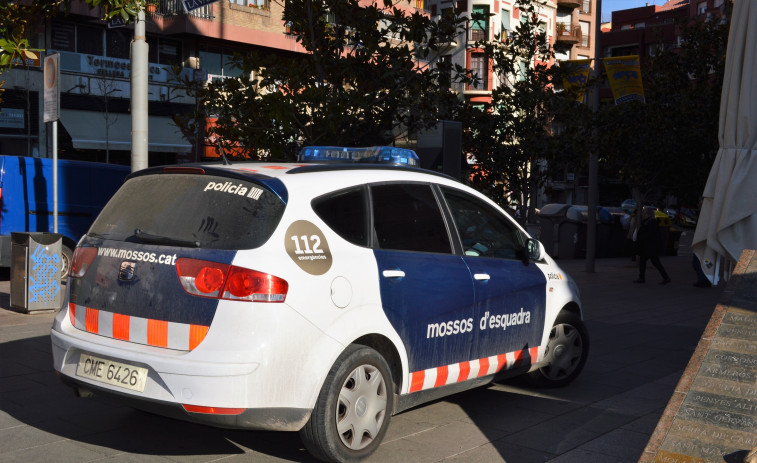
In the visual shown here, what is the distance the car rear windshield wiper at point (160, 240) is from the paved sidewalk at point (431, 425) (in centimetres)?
126

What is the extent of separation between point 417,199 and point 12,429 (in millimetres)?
2952

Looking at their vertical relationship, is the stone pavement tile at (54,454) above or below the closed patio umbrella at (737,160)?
below

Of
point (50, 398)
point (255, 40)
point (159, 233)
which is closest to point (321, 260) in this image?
point (159, 233)

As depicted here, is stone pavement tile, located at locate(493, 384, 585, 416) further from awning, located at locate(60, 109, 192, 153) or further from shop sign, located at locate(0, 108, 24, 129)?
shop sign, located at locate(0, 108, 24, 129)

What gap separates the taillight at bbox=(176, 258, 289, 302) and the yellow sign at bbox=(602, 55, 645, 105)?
16.6 metres

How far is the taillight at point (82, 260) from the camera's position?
4879 mm

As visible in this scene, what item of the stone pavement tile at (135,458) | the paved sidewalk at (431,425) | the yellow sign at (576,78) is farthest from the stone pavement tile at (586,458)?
the yellow sign at (576,78)

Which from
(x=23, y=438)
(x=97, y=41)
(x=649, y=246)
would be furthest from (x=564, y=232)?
(x=23, y=438)

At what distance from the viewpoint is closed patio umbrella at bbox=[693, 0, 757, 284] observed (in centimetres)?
642

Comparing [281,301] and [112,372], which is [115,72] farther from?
[281,301]

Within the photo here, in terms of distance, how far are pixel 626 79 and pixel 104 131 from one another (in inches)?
684

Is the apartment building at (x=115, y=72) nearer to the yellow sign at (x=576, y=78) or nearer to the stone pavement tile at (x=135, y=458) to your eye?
the yellow sign at (x=576, y=78)

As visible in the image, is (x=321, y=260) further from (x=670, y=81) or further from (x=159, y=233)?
(x=670, y=81)

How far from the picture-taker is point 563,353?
270 inches
